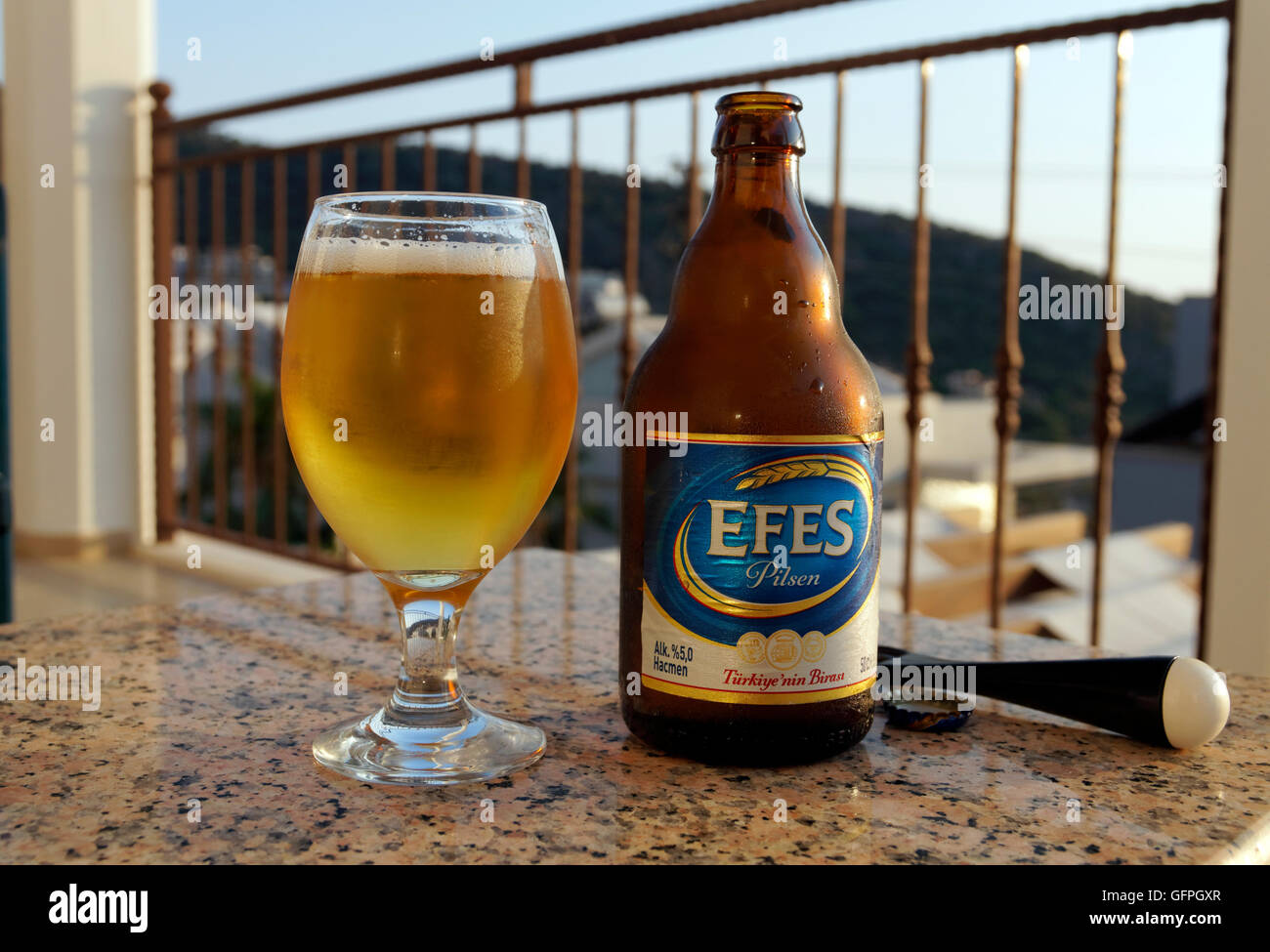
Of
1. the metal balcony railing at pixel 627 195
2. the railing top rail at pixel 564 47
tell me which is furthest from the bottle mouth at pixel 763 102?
the railing top rail at pixel 564 47

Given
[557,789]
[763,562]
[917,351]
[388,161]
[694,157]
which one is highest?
[388,161]

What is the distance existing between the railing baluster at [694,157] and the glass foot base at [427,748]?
5.78 feet

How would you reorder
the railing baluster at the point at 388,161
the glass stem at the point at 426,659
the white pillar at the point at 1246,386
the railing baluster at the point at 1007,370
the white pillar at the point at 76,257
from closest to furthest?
the glass stem at the point at 426,659 → the white pillar at the point at 1246,386 → the railing baluster at the point at 1007,370 → the railing baluster at the point at 388,161 → the white pillar at the point at 76,257

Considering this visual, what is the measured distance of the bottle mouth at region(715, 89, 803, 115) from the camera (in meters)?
0.55

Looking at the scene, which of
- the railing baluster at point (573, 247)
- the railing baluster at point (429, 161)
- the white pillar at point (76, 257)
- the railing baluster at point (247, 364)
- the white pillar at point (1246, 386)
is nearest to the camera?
the white pillar at point (1246, 386)

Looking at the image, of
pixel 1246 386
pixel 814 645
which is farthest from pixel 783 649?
pixel 1246 386

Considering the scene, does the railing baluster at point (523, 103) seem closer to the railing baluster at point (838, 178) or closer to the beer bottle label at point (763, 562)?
the railing baluster at point (838, 178)

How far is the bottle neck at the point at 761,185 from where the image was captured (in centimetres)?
56

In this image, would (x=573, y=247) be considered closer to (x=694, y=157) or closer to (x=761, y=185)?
(x=694, y=157)

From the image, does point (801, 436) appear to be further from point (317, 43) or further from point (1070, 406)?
point (1070, 406)

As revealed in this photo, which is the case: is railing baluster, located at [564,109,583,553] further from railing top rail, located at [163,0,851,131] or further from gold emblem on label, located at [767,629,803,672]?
gold emblem on label, located at [767,629,803,672]

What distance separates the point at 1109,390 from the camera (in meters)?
1.80

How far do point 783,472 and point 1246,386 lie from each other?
1400 mm

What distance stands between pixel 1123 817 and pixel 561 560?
655mm
